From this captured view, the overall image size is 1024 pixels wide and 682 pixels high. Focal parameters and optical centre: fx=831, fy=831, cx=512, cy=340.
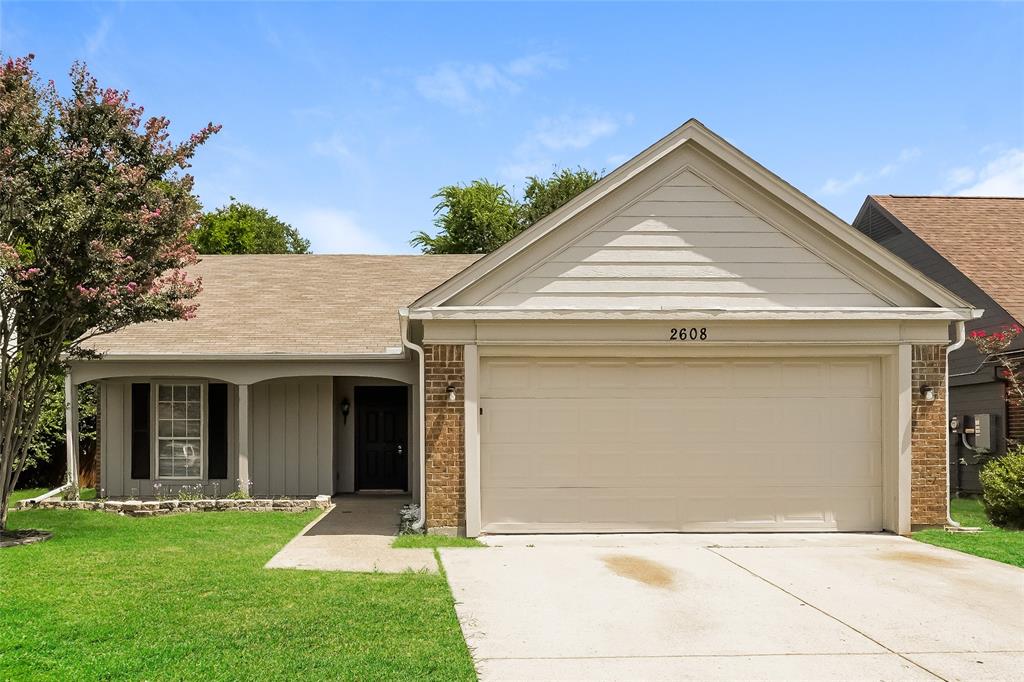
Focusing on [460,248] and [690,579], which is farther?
[460,248]

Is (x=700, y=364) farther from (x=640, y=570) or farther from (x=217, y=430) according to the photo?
(x=217, y=430)

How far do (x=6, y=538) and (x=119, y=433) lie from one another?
514 centimetres

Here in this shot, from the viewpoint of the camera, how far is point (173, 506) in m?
12.9

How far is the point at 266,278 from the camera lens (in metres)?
18.6

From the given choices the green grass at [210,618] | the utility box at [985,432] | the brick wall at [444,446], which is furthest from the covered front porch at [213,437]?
the utility box at [985,432]

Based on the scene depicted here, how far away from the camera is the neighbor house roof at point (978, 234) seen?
54.6 feet

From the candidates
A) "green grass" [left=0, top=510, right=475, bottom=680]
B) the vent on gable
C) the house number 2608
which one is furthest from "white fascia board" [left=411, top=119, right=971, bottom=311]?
the vent on gable

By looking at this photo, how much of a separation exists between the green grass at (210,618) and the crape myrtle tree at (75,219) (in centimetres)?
263

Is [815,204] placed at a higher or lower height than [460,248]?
lower

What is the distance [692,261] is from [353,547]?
5.57 meters

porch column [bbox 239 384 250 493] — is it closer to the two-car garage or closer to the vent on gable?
the two-car garage

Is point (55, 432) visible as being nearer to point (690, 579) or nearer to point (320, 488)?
point (320, 488)

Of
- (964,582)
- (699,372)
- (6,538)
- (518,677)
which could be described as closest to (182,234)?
(6,538)

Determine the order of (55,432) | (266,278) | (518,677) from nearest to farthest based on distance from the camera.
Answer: (518,677) → (55,432) → (266,278)
